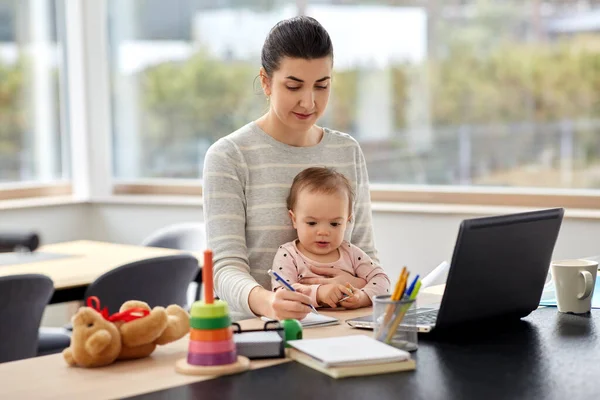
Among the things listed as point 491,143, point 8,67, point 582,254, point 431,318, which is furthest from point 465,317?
point 8,67

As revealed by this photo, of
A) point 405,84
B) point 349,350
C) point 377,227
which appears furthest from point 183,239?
point 349,350

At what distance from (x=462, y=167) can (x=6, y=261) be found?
201 centimetres

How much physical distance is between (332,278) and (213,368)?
0.65 meters

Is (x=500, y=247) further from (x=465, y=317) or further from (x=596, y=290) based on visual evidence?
(x=596, y=290)

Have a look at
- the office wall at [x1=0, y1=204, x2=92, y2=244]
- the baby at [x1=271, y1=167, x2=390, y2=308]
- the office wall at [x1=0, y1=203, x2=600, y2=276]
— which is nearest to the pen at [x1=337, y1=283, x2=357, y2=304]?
the baby at [x1=271, y1=167, x2=390, y2=308]

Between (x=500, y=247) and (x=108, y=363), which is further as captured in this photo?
(x=500, y=247)

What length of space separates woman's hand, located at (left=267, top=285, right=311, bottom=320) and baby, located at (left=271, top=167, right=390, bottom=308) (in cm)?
26

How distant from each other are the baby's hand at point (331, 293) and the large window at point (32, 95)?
3.29 meters

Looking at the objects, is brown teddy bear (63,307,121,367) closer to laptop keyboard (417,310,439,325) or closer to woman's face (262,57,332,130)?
laptop keyboard (417,310,439,325)

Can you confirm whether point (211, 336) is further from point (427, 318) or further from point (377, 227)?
point (377, 227)

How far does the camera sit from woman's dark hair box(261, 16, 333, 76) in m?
2.08

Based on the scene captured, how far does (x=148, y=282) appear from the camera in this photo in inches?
122

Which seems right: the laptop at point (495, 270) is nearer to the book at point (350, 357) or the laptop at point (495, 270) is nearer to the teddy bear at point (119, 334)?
the book at point (350, 357)

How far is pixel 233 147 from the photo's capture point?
7.04 ft
